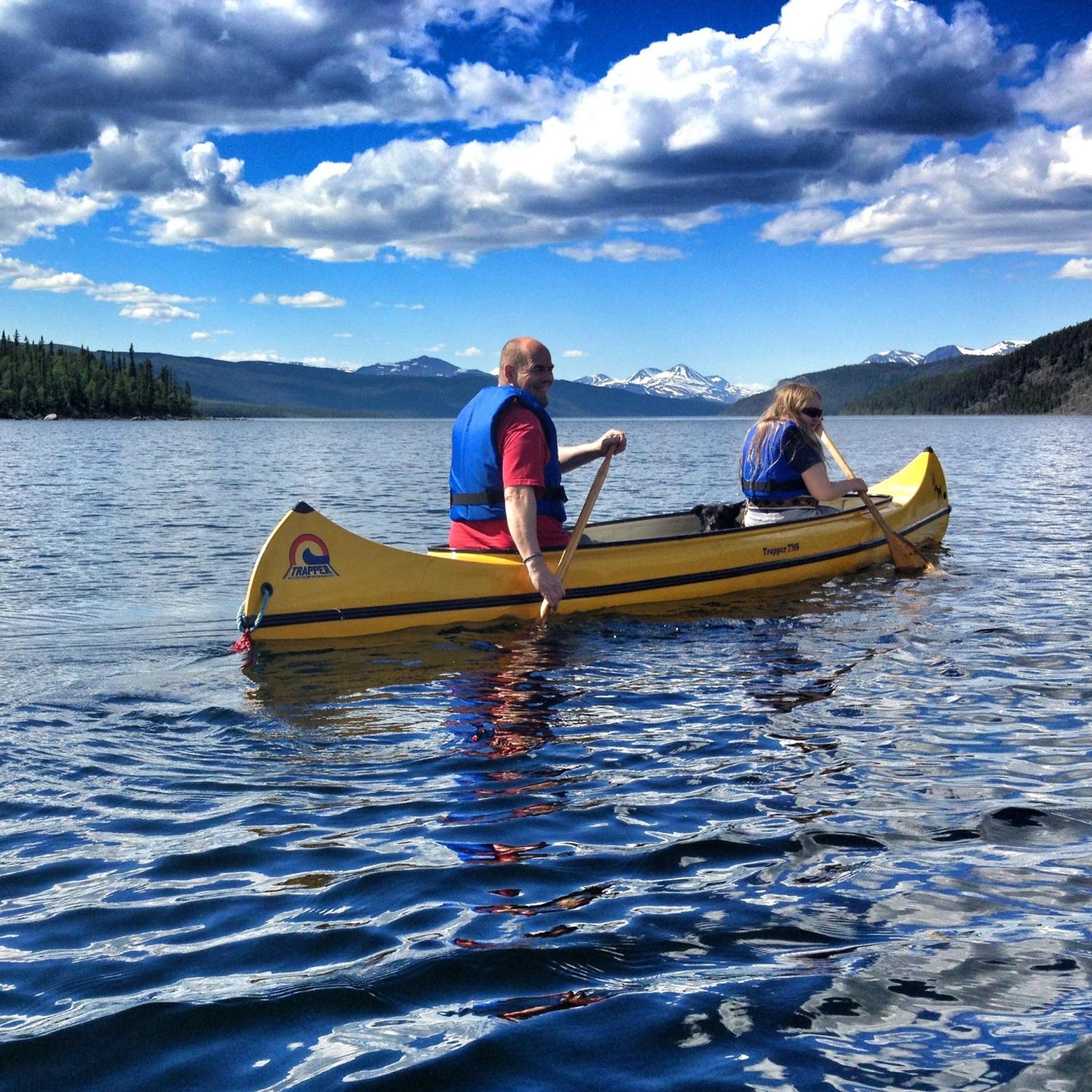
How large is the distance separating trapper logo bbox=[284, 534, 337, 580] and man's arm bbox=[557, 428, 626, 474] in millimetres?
2357

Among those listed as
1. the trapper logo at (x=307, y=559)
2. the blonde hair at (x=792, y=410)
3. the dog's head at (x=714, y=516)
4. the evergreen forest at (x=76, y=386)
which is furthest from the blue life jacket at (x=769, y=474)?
the evergreen forest at (x=76, y=386)

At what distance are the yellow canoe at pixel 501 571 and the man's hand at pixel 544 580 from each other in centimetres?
106

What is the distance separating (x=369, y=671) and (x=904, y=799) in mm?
4433

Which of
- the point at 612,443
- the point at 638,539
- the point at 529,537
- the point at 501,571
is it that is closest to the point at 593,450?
the point at 612,443

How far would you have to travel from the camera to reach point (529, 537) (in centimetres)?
890

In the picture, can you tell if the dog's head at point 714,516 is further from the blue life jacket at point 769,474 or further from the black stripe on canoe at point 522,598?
the black stripe on canoe at point 522,598

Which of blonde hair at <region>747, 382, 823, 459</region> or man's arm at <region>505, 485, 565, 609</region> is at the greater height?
blonde hair at <region>747, 382, 823, 459</region>

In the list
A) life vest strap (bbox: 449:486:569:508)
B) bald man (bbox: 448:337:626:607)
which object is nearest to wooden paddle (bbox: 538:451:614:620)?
bald man (bbox: 448:337:626:607)

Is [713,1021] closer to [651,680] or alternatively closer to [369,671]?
[651,680]

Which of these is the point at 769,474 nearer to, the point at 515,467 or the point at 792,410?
the point at 792,410

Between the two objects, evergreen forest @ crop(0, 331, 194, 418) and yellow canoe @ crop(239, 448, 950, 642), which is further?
evergreen forest @ crop(0, 331, 194, 418)

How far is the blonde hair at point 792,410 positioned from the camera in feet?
38.7

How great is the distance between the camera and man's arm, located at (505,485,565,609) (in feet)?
29.1

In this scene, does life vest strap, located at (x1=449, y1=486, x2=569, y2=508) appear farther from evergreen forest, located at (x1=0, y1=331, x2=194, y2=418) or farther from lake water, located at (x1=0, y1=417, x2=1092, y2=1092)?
evergreen forest, located at (x1=0, y1=331, x2=194, y2=418)
